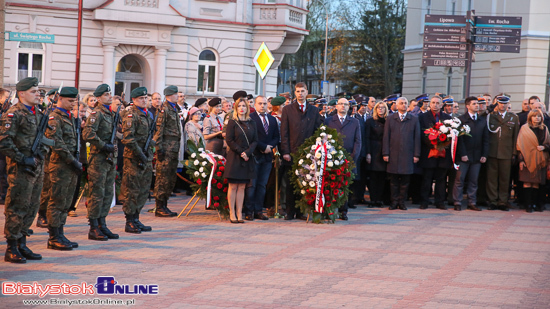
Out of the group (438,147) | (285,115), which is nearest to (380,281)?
(285,115)

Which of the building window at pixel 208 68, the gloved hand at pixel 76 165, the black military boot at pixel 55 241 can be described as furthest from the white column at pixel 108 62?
the black military boot at pixel 55 241

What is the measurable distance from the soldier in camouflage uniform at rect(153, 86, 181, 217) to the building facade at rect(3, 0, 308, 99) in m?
18.2

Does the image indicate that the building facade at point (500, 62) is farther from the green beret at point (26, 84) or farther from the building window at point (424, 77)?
the green beret at point (26, 84)

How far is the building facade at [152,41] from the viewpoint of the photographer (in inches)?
1150

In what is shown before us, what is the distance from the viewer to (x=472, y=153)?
49.2 ft

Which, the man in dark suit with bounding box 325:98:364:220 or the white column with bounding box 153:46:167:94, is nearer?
the man in dark suit with bounding box 325:98:364:220

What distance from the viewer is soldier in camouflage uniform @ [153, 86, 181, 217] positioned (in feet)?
40.0

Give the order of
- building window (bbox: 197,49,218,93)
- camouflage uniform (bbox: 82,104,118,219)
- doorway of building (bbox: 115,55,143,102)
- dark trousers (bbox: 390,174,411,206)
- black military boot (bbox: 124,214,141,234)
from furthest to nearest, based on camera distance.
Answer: building window (bbox: 197,49,218,93), doorway of building (bbox: 115,55,143,102), dark trousers (bbox: 390,174,411,206), black military boot (bbox: 124,214,141,234), camouflage uniform (bbox: 82,104,118,219)

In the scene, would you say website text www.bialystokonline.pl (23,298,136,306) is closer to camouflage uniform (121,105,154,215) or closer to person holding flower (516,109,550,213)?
camouflage uniform (121,105,154,215)

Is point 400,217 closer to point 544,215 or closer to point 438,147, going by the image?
point 438,147

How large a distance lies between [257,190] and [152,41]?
19.5 meters

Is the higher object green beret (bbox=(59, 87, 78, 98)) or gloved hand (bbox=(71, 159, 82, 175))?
green beret (bbox=(59, 87, 78, 98))

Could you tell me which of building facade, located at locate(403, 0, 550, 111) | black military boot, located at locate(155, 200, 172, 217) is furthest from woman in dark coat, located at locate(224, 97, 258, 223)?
building facade, located at locate(403, 0, 550, 111)

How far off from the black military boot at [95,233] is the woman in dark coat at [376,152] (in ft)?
21.7
